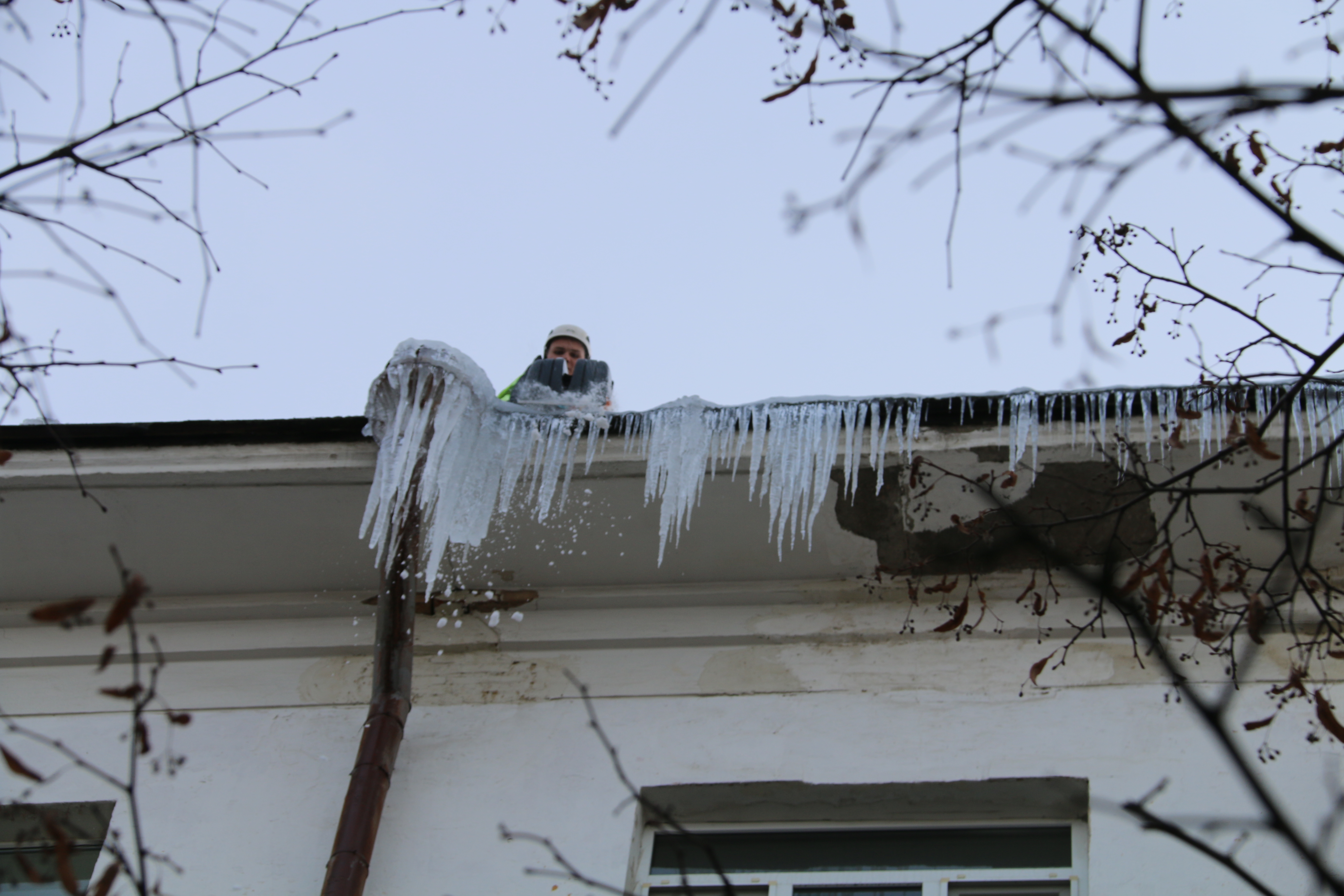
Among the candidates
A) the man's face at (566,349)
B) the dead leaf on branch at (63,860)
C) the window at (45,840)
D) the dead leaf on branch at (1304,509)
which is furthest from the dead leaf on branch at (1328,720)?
the man's face at (566,349)

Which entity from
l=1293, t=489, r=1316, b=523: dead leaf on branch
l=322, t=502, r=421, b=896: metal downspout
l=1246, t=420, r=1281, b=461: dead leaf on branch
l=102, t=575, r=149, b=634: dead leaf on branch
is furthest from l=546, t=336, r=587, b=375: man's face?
l=102, t=575, r=149, b=634: dead leaf on branch

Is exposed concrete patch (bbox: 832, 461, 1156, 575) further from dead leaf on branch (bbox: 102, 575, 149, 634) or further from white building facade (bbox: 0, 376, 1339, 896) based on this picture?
dead leaf on branch (bbox: 102, 575, 149, 634)

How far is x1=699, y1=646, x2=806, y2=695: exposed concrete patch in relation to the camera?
4.84 metres

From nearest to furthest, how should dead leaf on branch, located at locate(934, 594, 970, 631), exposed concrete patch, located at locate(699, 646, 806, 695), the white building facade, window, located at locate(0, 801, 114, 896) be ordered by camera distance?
dead leaf on branch, located at locate(934, 594, 970, 631)
the white building facade
window, located at locate(0, 801, 114, 896)
exposed concrete patch, located at locate(699, 646, 806, 695)

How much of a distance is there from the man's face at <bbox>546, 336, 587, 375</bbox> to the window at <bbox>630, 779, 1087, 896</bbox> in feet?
12.0

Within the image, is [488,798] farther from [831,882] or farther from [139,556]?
[139,556]

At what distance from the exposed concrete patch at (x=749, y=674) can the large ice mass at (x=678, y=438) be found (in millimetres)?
418

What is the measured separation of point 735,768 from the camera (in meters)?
4.57

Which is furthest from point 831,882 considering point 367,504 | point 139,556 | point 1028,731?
point 139,556

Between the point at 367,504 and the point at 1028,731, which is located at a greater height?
the point at 367,504

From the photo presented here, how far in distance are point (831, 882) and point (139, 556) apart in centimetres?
283

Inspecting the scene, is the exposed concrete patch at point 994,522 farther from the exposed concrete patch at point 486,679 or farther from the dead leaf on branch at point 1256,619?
the dead leaf on branch at point 1256,619

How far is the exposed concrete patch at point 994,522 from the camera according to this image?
16.0 feet

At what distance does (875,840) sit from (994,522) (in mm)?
1156
